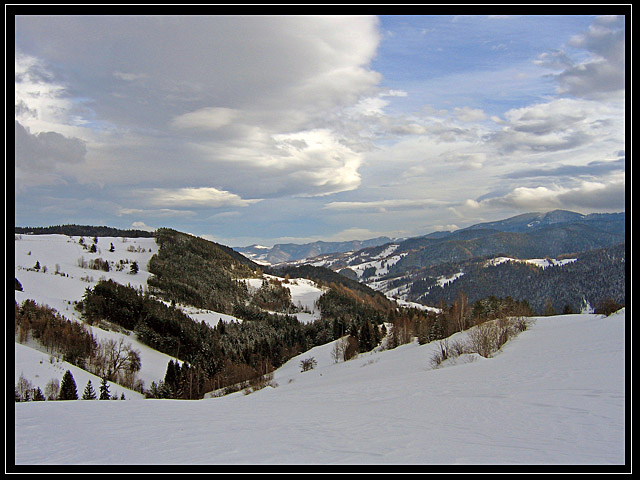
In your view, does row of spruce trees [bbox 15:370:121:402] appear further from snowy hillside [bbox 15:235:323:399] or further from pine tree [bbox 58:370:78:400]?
snowy hillside [bbox 15:235:323:399]

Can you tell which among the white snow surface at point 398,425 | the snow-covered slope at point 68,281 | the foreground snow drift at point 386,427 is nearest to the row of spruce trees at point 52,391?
the snow-covered slope at point 68,281

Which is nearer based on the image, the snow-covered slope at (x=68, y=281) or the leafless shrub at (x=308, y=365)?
the snow-covered slope at (x=68, y=281)

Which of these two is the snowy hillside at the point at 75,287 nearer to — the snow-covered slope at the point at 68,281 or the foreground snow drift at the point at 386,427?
the snow-covered slope at the point at 68,281

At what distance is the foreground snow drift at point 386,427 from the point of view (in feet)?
20.2

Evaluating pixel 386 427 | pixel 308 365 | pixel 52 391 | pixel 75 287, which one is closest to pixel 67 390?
pixel 52 391

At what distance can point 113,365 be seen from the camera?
6106 cm

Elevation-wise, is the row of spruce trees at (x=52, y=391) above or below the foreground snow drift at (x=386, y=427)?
below

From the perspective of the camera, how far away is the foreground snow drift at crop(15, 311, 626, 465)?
616 cm

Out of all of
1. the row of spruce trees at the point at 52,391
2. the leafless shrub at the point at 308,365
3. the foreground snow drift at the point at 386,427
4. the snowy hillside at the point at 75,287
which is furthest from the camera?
the leafless shrub at the point at 308,365
